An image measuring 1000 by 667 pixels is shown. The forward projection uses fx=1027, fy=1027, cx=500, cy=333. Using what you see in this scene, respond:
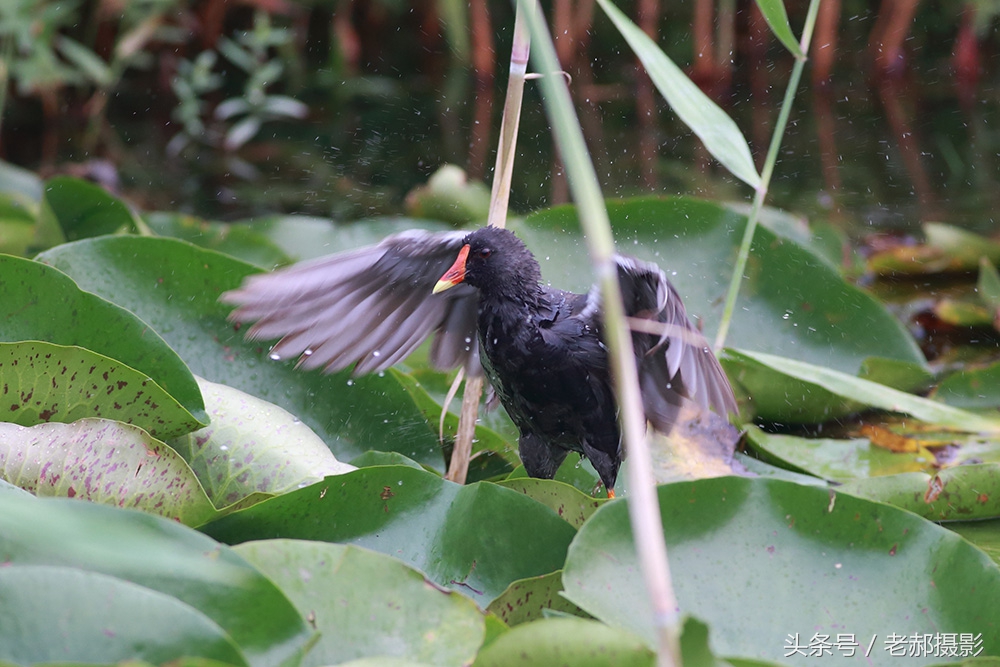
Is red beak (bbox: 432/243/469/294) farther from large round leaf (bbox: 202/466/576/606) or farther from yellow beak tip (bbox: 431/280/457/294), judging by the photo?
large round leaf (bbox: 202/466/576/606)

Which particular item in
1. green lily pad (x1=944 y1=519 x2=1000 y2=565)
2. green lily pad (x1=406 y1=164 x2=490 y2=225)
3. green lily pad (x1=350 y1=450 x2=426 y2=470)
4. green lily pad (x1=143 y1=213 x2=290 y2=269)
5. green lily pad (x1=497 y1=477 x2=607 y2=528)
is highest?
green lily pad (x1=350 y1=450 x2=426 y2=470)

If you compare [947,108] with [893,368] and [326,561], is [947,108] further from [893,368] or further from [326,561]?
[326,561]

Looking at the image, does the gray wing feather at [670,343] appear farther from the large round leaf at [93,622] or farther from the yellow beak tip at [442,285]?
the large round leaf at [93,622]

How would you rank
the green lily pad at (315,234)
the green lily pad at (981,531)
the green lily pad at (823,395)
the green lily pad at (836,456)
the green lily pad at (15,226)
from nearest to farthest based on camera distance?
the green lily pad at (823,395)
the green lily pad at (981,531)
the green lily pad at (836,456)
the green lily pad at (15,226)
the green lily pad at (315,234)

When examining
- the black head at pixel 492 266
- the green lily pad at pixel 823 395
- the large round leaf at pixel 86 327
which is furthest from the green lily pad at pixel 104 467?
the green lily pad at pixel 823 395

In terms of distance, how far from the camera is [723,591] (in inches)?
57.0

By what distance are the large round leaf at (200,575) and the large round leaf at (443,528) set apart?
0.34 m

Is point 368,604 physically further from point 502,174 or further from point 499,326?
point 502,174

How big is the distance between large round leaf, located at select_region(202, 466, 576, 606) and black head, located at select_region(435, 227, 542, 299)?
0.55 m

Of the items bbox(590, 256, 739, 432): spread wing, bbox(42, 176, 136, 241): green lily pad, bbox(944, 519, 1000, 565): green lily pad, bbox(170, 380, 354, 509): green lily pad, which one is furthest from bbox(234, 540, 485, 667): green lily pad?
bbox(42, 176, 136, 241): green lily pad

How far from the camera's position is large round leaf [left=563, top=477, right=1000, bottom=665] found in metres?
1.41

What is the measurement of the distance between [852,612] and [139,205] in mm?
3755

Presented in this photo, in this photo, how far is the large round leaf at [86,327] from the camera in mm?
1706

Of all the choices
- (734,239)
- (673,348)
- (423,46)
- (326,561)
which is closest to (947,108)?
(423,46)
